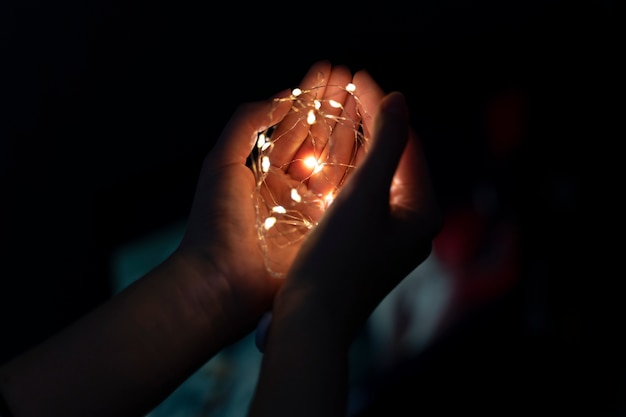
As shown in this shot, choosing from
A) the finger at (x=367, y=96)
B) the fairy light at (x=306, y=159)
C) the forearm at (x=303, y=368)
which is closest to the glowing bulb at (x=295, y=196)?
the fairy light at (x=306, y=159)

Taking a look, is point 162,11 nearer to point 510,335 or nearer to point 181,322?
point 181,322

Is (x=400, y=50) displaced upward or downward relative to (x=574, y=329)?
upward

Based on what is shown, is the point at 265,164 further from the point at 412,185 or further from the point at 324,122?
the point at 412,185

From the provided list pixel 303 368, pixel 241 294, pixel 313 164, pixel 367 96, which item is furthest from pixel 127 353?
pixel 367 96

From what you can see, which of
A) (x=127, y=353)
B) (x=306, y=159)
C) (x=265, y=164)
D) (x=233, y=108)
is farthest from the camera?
(x=233, y=108)

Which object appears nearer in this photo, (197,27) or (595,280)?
(595,280)

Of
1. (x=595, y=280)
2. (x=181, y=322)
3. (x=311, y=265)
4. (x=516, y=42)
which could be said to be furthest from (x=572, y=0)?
(x=181, y=322)

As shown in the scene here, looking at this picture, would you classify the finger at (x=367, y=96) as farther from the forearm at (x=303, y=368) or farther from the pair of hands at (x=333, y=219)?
the forearm at (x=303, y=368)
